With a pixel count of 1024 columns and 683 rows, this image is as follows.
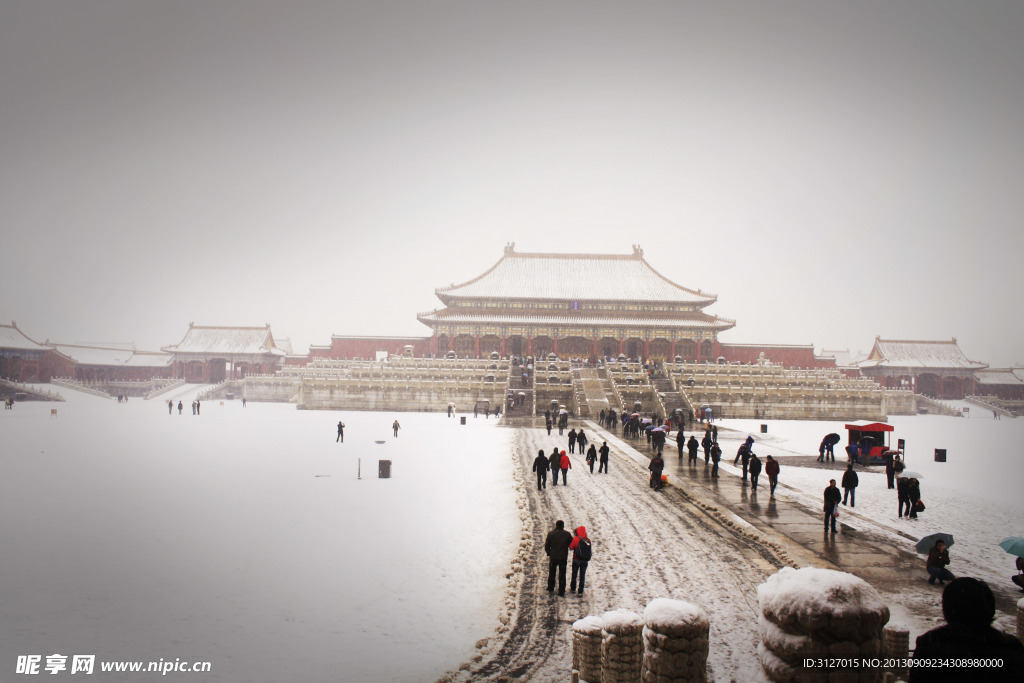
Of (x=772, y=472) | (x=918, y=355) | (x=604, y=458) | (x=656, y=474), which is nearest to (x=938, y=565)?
(x=772, y=472)

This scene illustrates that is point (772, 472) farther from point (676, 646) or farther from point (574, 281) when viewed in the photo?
point (574, 281)

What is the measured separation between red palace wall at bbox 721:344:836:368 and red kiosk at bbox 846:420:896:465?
37.3 meters

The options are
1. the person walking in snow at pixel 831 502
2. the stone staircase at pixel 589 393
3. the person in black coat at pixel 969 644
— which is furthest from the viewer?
the stone staircase at pixel 589 393

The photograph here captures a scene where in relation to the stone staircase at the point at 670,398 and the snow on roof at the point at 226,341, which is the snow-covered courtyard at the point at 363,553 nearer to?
the stone staircase at the point at 670,398

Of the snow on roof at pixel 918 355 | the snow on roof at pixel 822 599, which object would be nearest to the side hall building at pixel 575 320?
the snow on roof at pixel 918 355

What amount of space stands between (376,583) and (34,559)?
19.3ft

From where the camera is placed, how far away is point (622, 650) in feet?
18.7

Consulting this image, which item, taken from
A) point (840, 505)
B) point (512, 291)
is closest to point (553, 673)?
point (840, 505)

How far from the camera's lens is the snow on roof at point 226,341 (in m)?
60.0

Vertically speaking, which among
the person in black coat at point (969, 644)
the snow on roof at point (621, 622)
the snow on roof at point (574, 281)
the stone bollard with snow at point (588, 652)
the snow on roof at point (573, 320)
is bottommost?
the stone bollard with snow at point (588, 652)

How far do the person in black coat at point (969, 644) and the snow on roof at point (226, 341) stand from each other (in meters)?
63.5

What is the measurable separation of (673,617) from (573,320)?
49.2 meters

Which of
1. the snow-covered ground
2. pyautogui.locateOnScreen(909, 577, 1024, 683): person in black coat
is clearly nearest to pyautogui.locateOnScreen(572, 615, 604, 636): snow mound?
the snow-covered ground

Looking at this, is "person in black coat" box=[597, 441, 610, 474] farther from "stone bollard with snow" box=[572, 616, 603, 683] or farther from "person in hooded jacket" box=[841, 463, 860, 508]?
"stone bollard with snow" box=[572, 616, 603, 683]
